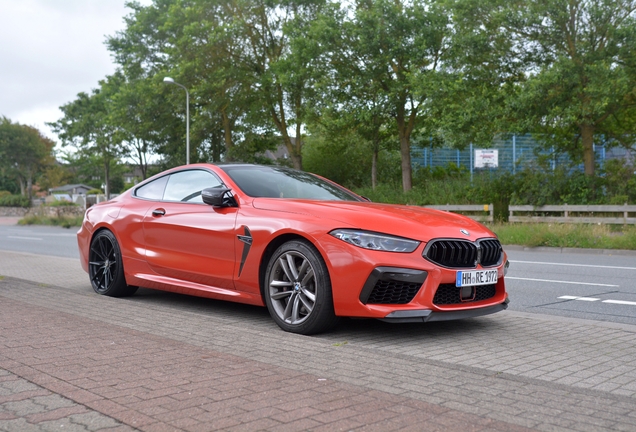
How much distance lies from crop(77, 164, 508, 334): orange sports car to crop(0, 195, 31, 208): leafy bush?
63503 millimetres

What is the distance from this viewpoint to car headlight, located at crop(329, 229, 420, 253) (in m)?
5.35

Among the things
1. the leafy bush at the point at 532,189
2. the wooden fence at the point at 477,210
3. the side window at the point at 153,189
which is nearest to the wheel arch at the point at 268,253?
the side window at the point at 153,189

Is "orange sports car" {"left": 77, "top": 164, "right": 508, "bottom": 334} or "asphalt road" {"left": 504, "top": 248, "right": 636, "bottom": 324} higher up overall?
"orange sports car" {"left": 77, "top": 164, "right": 508, "bottom": 334}

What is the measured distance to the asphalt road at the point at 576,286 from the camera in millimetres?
7445

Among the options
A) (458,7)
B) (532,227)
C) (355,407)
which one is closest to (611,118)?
(458,7)

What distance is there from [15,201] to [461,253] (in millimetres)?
67182

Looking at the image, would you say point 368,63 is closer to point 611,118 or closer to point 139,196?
point 611,118

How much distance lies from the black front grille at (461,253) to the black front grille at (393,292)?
0.26 meters

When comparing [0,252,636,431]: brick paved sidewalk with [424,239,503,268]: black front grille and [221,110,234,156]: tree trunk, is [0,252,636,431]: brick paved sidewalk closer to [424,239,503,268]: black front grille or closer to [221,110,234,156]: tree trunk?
[424,239,503,268]: black front grille

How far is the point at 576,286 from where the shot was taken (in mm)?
9594

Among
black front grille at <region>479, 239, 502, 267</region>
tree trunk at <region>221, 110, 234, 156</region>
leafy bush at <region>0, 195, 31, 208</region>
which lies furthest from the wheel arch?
leafy bush at <region>0, 195, 31, 208</region>

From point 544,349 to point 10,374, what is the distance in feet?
11.8

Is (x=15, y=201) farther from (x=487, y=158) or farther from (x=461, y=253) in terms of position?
(x=461, y=253)

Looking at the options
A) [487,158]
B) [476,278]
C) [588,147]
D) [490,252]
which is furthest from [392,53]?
[476,278]
